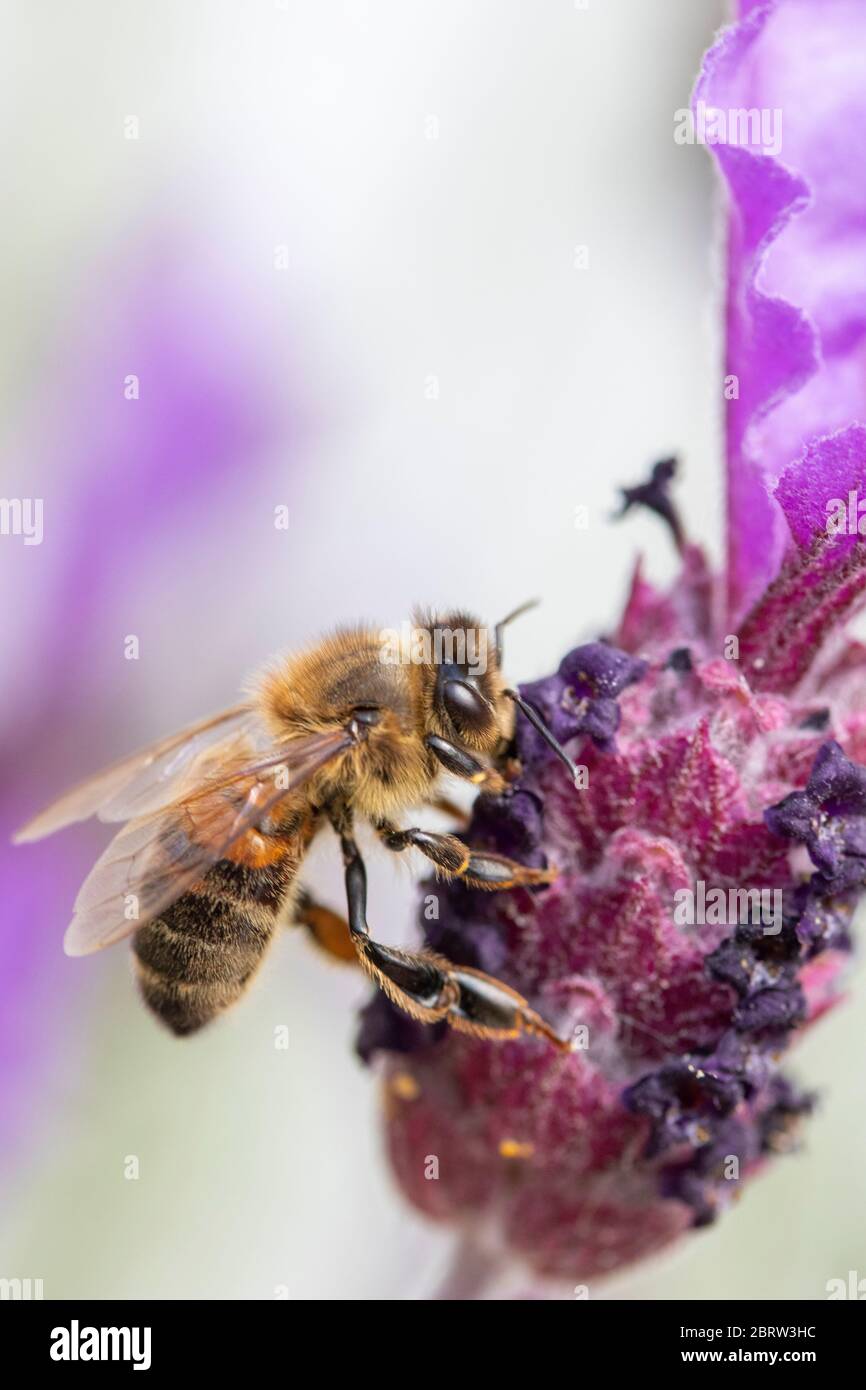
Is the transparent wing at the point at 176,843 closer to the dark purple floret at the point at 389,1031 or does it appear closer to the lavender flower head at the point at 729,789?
the lavender flower head at the point at 729,789

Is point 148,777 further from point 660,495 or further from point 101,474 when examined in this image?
point 101,474

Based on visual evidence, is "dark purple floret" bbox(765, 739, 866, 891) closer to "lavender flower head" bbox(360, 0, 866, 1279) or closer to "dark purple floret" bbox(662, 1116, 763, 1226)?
"lavender flower head" bbox(360, 0, 866, 1279)

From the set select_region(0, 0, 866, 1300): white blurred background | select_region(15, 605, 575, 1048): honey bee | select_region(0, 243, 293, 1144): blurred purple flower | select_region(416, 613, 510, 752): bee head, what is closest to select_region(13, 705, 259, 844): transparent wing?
select_region(15, 605, 575, 1048): honey bee

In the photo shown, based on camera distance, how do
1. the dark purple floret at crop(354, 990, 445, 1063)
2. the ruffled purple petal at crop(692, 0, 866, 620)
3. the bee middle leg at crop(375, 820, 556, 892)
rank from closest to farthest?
the ruffled purple petal at crop(692, 0, 866, 620) < the bee middle leg at crop(375, 820, 556, 892) < the dark purple floret at crop(354, 990, 445, 1063)

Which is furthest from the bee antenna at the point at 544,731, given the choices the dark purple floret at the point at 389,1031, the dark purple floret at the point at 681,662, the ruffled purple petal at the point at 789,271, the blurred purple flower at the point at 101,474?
the blurred purple flower at the point at 101,474

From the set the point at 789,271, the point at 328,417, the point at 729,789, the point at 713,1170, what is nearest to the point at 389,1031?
the point at 713,1170
